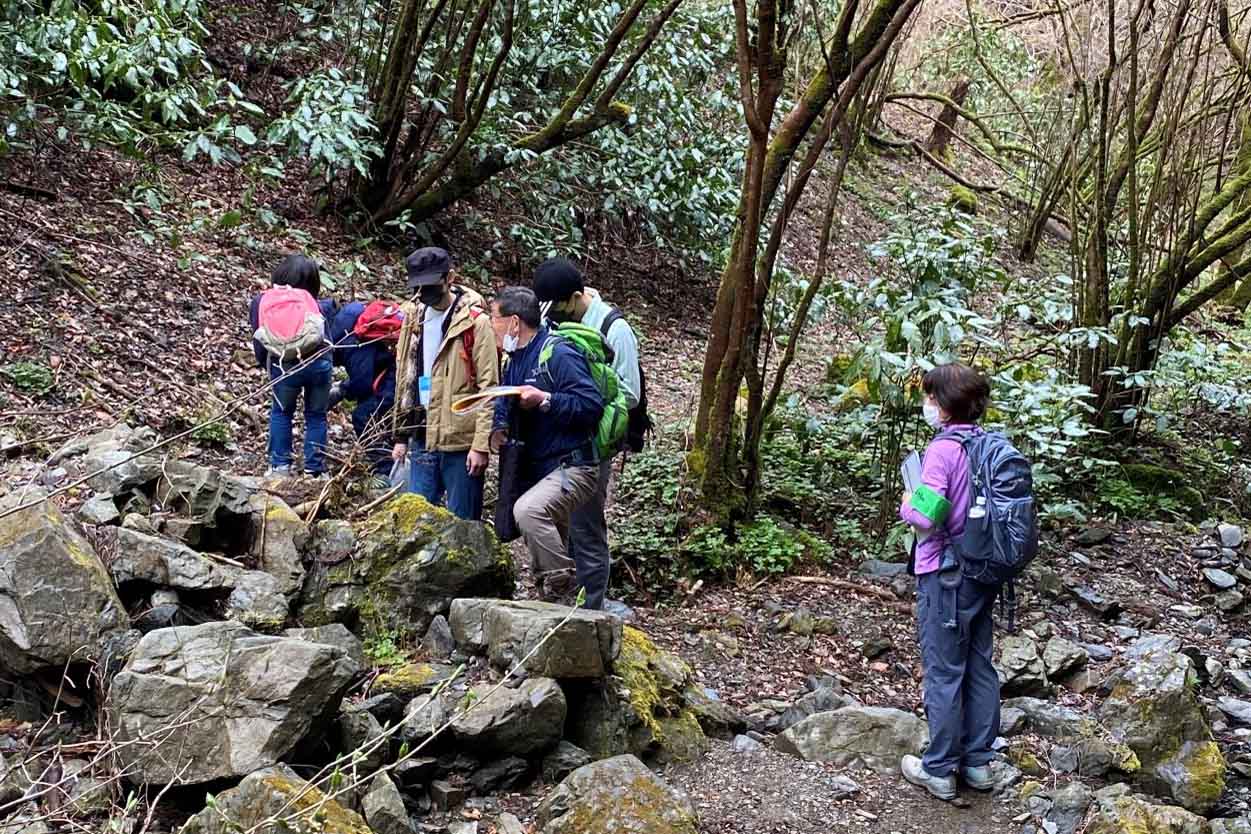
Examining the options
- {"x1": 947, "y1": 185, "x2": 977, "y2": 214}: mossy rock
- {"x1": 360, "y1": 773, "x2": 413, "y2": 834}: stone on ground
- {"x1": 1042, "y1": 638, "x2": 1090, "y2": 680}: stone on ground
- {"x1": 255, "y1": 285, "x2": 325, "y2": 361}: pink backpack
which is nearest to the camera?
{"x1": 360, "y1": 773, "x2": 413, "y2": 834}: stone on ground

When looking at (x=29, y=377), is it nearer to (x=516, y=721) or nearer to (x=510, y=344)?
(x=510, y=344)

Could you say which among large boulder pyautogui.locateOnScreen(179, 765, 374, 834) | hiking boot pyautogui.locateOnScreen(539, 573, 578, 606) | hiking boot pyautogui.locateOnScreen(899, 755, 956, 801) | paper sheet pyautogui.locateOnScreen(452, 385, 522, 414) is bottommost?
hiking boot pyautogui.locateOnScreen(899, 755, 956, 801)

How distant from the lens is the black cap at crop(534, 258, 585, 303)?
540 centimetres

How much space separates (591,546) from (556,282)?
138cm

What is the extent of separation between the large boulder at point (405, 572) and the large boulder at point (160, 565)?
47 cm

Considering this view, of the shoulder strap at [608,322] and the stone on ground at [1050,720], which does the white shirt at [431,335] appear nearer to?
the shoulder strap at [608,322]

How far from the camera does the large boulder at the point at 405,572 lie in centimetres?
484

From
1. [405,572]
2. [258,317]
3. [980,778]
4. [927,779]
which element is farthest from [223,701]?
[258,317]

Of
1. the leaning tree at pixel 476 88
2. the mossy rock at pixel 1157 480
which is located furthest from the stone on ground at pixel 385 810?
the leaning tree at pixel 476 88

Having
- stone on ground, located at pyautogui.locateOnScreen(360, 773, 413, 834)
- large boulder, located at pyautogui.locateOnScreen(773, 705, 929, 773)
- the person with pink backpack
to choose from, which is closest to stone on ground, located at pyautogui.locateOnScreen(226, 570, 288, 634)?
stone on ground, located at pyautogui.locateOnScreen(360, 773, 413, 834)

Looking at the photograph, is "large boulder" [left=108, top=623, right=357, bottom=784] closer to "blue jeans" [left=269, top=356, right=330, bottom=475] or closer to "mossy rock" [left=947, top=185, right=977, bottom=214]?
"blue jeans" [left=269, top=356, right=330, bottom=475]

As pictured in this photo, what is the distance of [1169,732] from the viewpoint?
4.67 meters

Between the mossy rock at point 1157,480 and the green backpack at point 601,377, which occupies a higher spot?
the green backpack at point 601,377

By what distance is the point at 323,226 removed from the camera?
11445 mm
